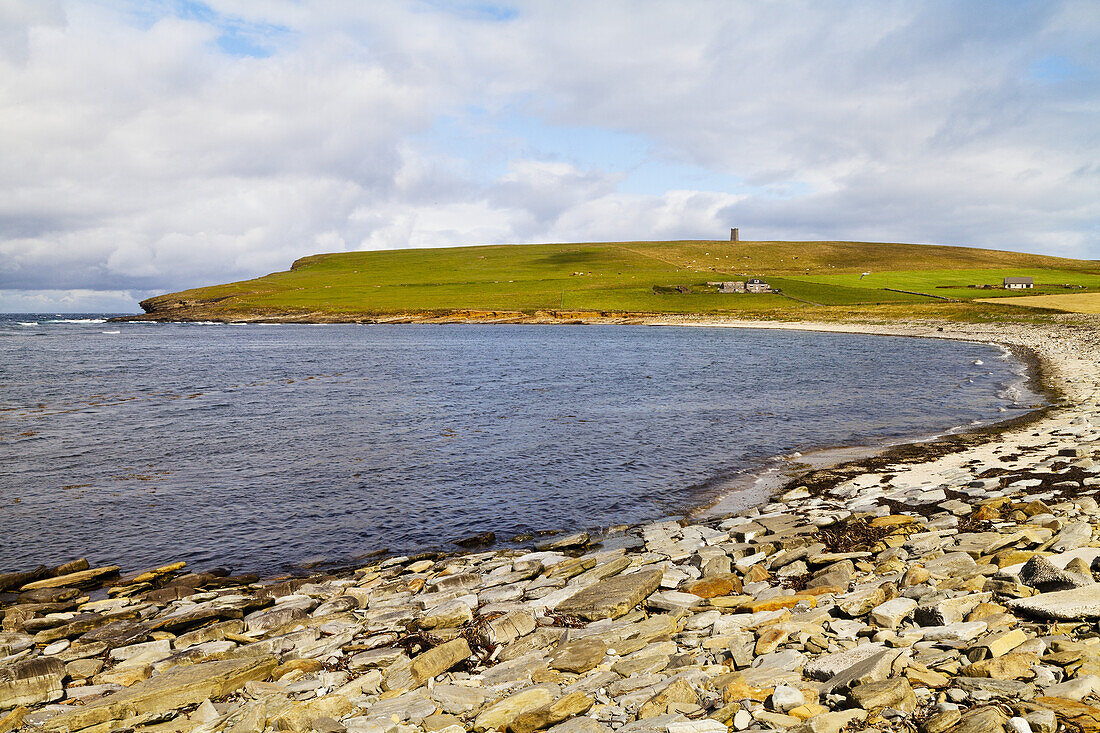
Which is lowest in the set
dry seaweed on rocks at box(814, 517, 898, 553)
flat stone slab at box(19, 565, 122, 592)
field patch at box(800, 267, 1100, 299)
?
flat stone slab at box(19, 565, 122, 592)

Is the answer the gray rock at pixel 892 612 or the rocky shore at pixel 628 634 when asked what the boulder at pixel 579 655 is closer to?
the rocky shore at pixel 628 634

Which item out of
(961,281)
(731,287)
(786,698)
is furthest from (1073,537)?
(961,281)

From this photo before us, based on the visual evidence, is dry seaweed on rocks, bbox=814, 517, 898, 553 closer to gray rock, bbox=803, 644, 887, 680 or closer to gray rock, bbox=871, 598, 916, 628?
gray rock, bbox=871, 598, 916, 628

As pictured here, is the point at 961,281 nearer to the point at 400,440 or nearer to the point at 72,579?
the point at 400,440

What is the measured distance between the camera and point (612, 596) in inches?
485

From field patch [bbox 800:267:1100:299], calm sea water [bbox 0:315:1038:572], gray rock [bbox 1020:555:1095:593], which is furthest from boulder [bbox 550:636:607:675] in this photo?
field patch [bbox 800:267:1100:299]

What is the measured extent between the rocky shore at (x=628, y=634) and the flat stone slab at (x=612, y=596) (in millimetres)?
56

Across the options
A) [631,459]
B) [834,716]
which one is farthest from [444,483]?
[834,716]

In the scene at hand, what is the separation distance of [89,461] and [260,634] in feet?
64.4

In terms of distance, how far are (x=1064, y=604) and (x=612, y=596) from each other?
21.7ft

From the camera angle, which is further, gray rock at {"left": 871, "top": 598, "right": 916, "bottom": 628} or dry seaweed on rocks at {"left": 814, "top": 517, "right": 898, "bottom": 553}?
dry seaweed on rocks at {"left": 814, "top": 517, "right": 898, "bottom": 553}

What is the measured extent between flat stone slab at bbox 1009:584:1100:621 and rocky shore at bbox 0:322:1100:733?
33mm

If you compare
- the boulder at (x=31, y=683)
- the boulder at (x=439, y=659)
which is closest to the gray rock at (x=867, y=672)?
the boulder at (x=439, y=659)

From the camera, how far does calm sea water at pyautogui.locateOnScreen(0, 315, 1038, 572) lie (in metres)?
19.5
